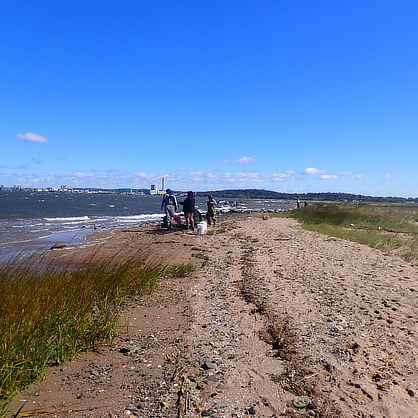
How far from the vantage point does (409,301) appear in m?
6.21

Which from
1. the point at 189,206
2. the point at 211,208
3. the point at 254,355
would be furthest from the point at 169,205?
the point at 254,355

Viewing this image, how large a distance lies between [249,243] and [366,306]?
7.80 m

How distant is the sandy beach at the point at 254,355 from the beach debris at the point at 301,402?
0.03m

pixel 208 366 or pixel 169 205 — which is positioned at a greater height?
pixel 169 205

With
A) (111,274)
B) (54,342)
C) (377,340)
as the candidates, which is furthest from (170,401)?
(111,274)

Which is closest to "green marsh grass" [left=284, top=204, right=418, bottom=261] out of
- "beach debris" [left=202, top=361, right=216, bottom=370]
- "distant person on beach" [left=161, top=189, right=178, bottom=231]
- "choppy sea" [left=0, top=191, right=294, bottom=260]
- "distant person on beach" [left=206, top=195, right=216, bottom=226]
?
"distant person on beach" [left=206, top=195, right=216, bottom=226]

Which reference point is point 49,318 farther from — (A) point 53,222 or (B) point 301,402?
(A) point 53,222

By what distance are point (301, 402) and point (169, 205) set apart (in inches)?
532

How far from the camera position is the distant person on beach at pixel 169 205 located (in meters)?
15.9

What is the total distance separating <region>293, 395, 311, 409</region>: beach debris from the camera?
3332mm

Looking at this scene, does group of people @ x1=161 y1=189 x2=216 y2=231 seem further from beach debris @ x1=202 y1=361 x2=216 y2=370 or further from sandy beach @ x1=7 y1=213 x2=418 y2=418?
beach debris @ x1=202 y1=361 x2=216 y2=370

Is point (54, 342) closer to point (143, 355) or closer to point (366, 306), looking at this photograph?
point (143, 355)

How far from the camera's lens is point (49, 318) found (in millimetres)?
4297

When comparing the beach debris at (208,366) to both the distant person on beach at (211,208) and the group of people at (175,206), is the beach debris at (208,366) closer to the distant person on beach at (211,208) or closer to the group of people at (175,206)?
the group of people at (175,206)
